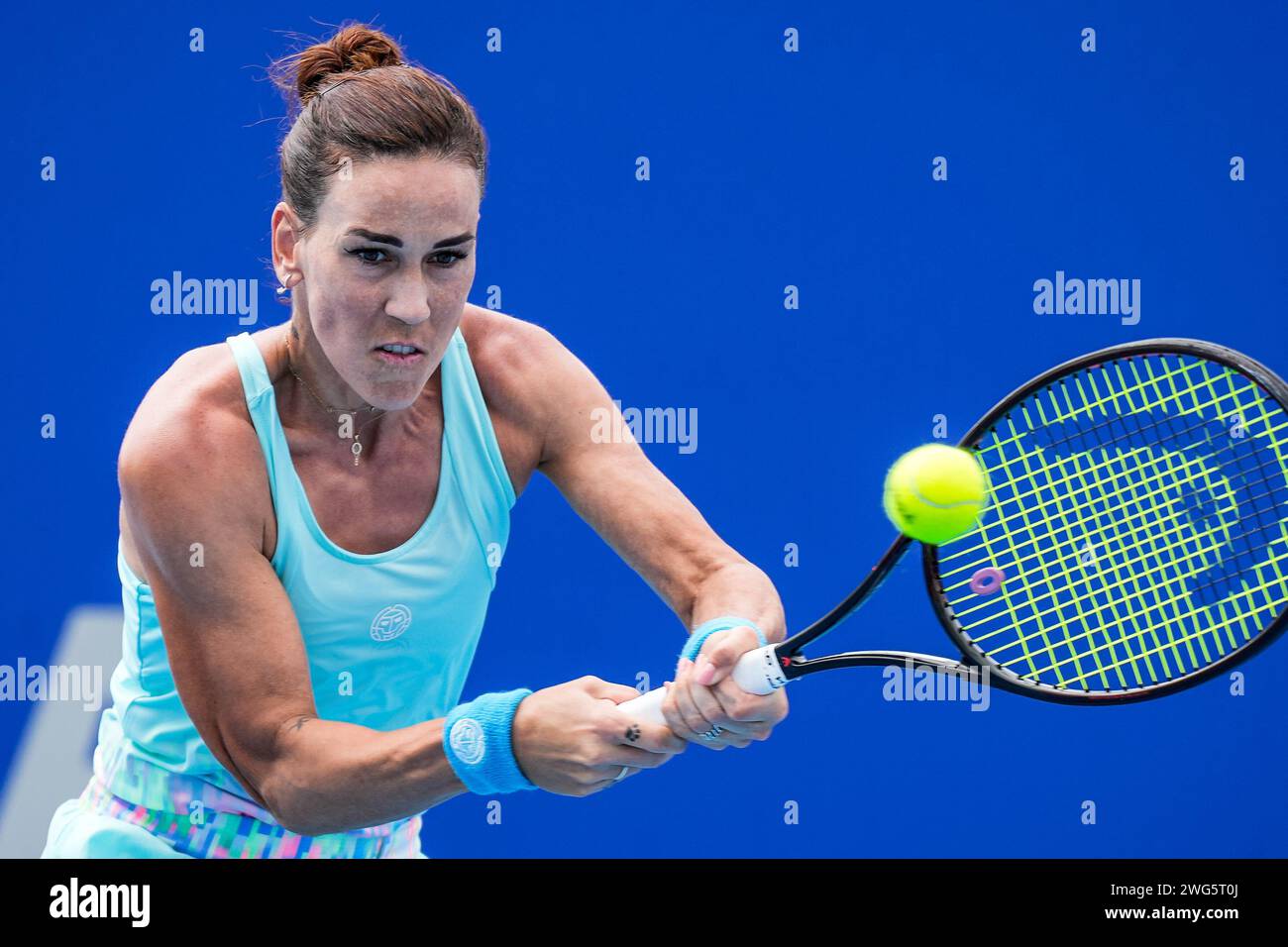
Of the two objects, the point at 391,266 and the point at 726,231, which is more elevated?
the point at 726,231

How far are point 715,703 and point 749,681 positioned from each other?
36 mm

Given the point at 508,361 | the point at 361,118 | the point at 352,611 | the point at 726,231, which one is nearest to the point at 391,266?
the point at 361,118

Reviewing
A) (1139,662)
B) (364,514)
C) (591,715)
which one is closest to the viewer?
(591,715)

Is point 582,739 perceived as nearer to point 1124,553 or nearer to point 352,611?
point 352,611

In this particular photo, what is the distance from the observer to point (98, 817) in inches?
65.0

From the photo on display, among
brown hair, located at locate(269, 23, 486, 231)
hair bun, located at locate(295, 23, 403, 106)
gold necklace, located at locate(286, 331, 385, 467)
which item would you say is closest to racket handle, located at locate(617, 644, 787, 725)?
gold necklace, located at locate(286, 331, 385, 467)

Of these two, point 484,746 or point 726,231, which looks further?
point 726,231

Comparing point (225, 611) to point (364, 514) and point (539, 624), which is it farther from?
point (539, 624)

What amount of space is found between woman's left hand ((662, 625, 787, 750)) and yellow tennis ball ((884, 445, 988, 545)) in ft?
0.64

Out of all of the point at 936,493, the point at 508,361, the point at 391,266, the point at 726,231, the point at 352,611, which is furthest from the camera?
the point at 726,231

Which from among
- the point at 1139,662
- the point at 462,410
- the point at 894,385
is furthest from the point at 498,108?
the point at 1139,662

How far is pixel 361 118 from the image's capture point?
4.80 ft

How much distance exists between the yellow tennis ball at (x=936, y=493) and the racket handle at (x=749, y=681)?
0.55 feet

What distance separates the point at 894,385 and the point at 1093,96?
65 cm
